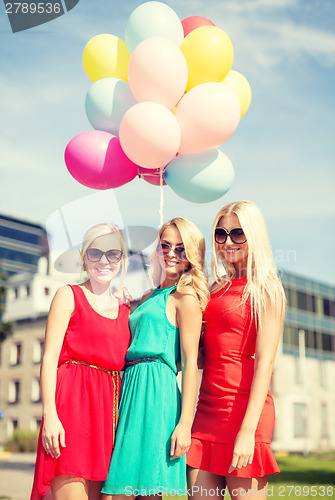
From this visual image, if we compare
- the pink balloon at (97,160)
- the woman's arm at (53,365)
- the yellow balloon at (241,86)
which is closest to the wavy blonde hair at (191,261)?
the woman's arm at (53,365)

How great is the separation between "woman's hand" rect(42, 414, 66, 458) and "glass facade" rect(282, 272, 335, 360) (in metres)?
38.0

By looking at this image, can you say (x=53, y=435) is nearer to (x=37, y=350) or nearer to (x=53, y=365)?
(x=53, y=365)

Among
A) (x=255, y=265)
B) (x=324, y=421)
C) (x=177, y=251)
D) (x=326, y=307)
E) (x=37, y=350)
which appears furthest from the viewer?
(x=326, y=307)

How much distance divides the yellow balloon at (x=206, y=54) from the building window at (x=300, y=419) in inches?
1531

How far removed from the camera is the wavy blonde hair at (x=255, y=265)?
3.22m

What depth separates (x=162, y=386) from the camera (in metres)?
3.14

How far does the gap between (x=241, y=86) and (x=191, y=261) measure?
2.09 m

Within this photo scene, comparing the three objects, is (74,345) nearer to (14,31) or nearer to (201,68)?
(201,68)

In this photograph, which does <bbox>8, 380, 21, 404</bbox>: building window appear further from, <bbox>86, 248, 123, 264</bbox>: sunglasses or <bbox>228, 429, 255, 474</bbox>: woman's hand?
<bbox>228, 429, 255, 474</bbox>: woman's hand

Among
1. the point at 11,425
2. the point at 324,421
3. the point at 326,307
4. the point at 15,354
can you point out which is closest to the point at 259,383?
the point at 15,354

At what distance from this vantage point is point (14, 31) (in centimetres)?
489

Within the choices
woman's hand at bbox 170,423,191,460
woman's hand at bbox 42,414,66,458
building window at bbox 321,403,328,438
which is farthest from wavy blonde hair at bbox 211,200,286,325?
building window at bbox 321,403,328,438

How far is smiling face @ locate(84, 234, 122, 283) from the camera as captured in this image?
3393 millimetres

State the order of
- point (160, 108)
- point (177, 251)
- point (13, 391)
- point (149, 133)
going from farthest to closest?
point (13, 391), point (160, 108), point (149, 133), point (177, 251)
